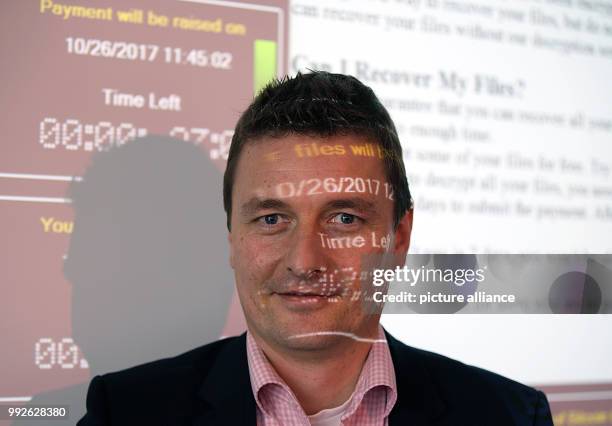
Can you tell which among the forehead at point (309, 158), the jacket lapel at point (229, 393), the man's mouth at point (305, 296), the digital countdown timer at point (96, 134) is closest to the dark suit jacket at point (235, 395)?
the jacket lapel at point (229, 393)

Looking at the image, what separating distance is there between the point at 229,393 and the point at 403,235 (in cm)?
31

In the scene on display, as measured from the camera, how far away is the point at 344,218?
708 millimetres

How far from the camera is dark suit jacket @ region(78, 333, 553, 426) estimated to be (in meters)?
0.72

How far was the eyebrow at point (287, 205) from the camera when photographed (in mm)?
700

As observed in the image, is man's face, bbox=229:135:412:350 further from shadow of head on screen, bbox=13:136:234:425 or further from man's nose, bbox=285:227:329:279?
shadow of head on screen, bbox=13:136:234:425

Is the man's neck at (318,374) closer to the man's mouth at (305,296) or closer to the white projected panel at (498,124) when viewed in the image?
the man's mouth at (305,296)

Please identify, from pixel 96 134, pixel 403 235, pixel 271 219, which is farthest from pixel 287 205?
pixel 96 134

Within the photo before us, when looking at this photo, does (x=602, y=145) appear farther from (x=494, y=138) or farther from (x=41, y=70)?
(x=41, y=70)

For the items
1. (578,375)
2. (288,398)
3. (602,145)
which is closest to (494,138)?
(602,145)

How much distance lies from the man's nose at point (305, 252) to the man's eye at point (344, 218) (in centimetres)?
3
